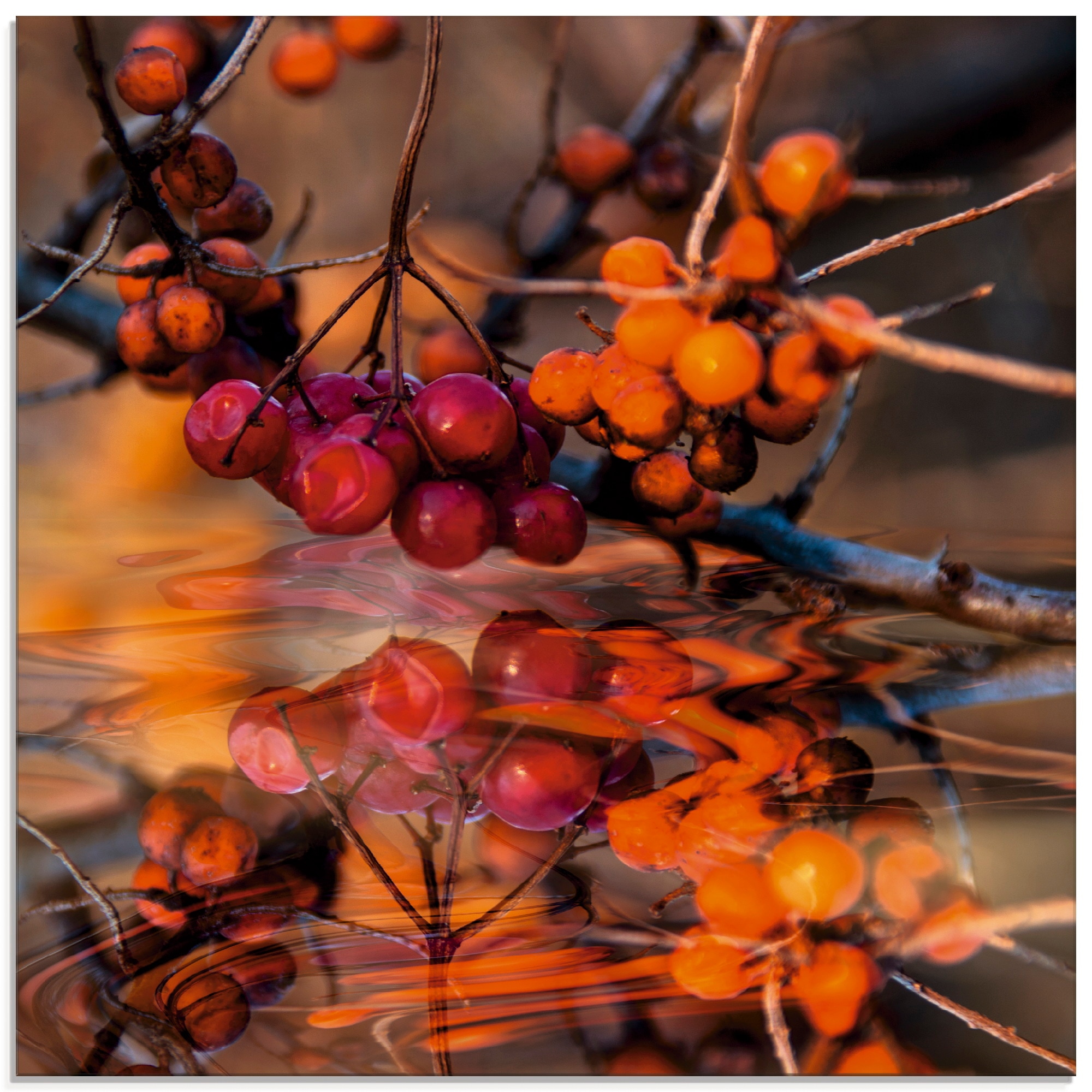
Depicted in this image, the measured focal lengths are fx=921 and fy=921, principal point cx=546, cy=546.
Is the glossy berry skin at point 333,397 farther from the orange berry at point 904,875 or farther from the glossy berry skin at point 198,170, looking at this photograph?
the orange berry at point 904,875

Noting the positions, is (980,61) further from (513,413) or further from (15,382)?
(15,382)

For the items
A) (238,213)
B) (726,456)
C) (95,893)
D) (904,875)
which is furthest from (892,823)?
(238,213)

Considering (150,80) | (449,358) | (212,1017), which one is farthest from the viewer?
(449,358)

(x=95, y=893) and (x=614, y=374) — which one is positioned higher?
(x=614, y=374)

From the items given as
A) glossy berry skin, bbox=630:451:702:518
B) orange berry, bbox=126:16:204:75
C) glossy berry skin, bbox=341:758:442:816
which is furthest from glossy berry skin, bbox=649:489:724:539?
orange berry, bbox=126:16:204:75

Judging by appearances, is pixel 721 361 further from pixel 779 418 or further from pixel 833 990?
pixel 833 990
